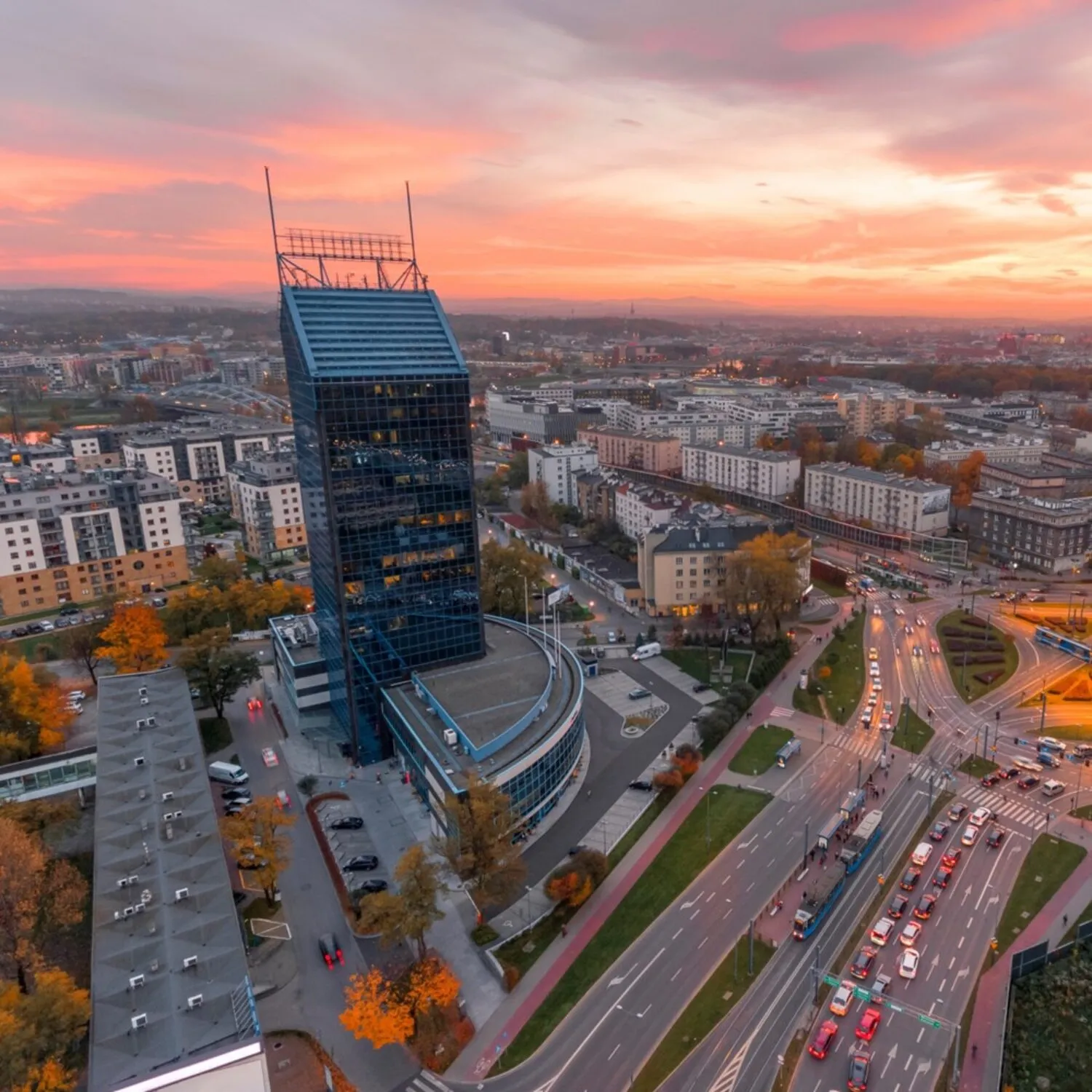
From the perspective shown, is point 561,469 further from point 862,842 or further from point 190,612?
point 862,842

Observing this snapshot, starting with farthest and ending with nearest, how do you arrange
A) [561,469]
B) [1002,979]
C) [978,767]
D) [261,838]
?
[561,469] → [978,767] → [261,838] → [1002,979]

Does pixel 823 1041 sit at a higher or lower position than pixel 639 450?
lower

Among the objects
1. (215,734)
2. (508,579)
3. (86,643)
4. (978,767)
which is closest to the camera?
(978,767)

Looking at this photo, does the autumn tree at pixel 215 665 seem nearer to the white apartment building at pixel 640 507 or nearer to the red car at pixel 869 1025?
the red car at pixel 869 1025

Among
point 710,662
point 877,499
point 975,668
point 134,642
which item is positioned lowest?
point 975,668

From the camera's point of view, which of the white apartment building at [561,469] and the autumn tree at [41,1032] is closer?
the autumn tree at [41,1032]

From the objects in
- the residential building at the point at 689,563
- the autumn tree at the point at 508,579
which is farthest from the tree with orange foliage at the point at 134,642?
the residential building at the point at 689,563

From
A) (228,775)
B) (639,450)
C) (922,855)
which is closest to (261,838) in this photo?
(228,775)
